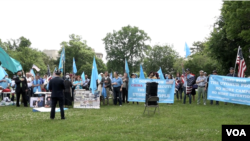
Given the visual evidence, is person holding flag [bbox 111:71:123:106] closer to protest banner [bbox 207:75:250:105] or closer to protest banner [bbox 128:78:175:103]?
protest banner [bbox 128:78:175:103]

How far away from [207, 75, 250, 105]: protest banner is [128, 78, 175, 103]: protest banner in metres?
2.24

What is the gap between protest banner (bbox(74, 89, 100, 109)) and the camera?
50.4 ft

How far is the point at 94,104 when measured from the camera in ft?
50.4

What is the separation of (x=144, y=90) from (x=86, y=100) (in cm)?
353

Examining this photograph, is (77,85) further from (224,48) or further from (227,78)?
(224,48)

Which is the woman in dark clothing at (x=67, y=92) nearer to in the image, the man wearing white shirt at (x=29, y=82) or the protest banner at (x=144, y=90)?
the man wearing white shirt at (x=29, y=82)

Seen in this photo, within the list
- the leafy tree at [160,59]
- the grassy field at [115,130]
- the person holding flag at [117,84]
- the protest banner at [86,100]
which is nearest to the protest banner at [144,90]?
the person holding flag at [117,84]

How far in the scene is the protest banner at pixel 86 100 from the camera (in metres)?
15.3

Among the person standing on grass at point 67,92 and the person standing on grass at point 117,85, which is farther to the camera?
the person standing on grass at point 117,85

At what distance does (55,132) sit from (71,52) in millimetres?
72117

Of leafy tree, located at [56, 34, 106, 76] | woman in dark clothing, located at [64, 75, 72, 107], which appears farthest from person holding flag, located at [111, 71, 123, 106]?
leafy tree, located at [56, 34, 106, 76]

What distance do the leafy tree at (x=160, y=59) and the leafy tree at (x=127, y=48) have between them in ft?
25.4

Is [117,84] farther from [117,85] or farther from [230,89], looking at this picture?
[230,89]

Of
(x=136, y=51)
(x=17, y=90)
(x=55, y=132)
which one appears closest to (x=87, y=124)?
(x=55, y=132)
